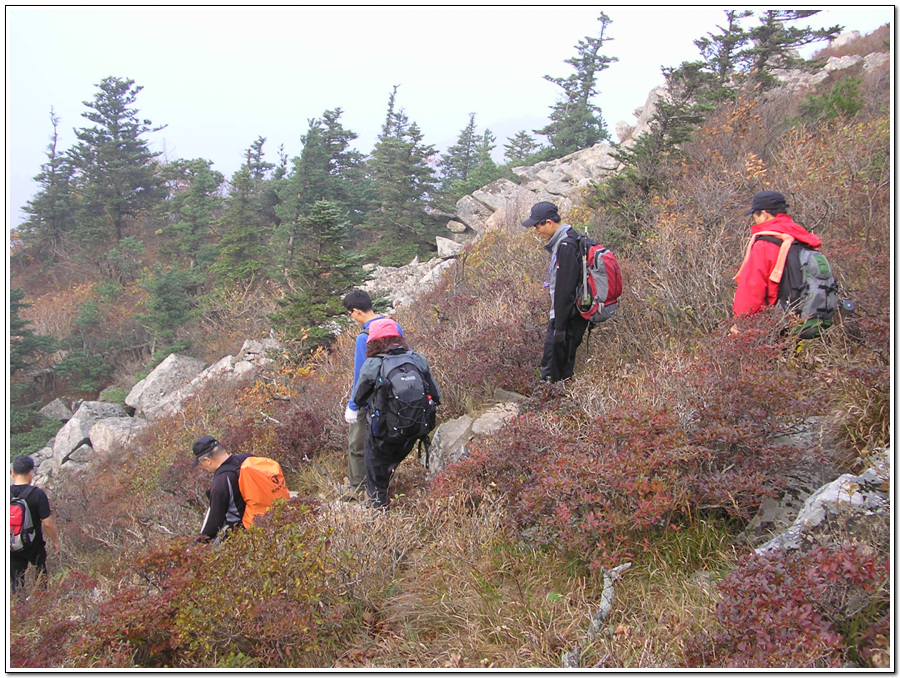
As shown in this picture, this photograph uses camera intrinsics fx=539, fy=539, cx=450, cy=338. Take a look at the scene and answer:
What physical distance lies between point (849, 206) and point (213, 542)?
718cm

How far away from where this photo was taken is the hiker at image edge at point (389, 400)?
389 centimetres

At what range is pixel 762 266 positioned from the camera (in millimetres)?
3861

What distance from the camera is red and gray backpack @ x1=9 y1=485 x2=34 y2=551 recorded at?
5.10 m

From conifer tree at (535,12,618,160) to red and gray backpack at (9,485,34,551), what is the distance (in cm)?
3025

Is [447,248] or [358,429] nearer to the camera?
[358,429]

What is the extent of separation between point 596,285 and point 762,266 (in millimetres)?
1205

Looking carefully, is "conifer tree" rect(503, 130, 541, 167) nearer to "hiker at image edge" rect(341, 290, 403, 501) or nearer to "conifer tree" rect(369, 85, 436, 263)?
"conifer tree" rect(369, 85, 436, 263)

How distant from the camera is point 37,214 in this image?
34938 mm

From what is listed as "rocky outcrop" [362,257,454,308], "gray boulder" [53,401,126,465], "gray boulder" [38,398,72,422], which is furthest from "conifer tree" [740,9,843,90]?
"gray boulder" [38,398,72,422]

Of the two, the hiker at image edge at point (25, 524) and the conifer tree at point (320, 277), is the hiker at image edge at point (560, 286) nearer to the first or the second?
the hiker at image edge at point (25, 524)

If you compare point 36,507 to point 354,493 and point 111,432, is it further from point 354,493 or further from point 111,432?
point 111,432

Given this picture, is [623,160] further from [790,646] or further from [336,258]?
[790,646]

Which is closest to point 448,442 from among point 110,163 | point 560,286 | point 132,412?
point 560,286

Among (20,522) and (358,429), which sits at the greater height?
(358,429)
